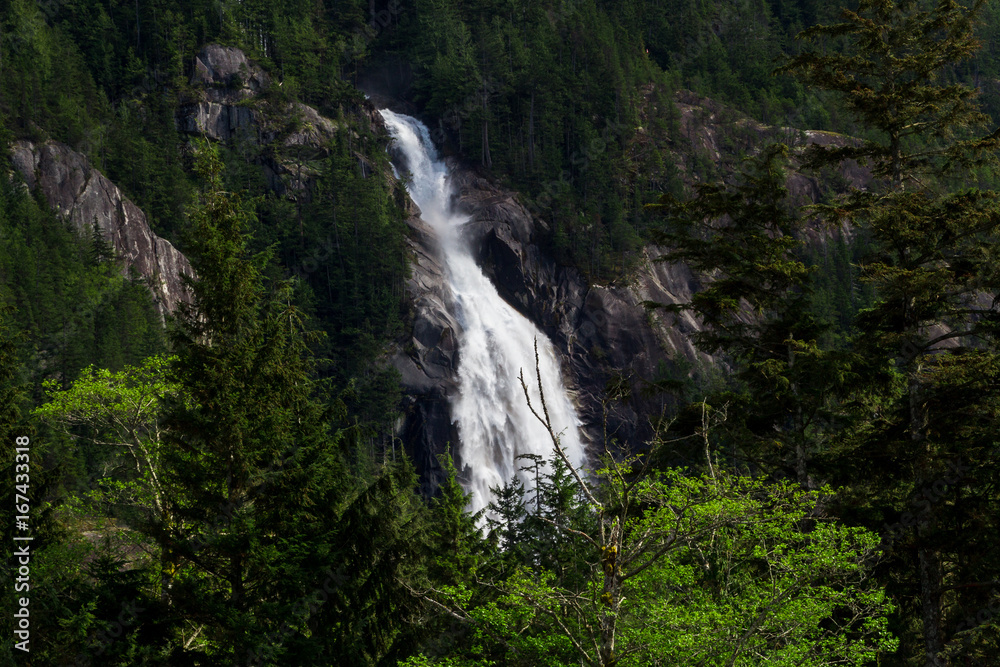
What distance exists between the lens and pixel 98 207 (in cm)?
6328

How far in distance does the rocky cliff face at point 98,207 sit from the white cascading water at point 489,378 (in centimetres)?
2122

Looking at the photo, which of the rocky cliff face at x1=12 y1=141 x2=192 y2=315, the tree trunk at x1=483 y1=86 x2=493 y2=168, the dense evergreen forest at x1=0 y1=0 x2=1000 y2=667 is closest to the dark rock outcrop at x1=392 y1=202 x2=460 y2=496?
the tree trunk at x1=483 y1=86 x2=493 y2=168

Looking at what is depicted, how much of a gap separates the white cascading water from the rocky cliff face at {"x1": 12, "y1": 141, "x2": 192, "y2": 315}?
69.6ft

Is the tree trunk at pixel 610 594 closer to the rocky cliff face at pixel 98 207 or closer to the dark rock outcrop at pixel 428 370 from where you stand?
the dark rock outcrop at pixel 428 370

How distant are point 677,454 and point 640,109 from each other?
266ft

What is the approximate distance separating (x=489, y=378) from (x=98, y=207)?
3113 cm

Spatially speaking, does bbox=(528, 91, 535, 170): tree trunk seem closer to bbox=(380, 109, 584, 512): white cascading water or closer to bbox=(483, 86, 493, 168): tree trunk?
bbox=(483, 86, 493, 168): tree trunk

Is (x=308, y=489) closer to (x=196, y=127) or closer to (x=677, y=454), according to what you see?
(x=677, y=454)

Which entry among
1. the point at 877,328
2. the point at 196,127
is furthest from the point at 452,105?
the point at 877,328

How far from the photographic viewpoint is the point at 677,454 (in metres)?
14.8

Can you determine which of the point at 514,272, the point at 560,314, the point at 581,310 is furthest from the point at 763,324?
the point at 581,310

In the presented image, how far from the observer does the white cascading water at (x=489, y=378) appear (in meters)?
57.7

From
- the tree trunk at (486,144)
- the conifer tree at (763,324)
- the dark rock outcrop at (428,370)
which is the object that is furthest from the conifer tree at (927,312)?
the tree trunk at (486,144)

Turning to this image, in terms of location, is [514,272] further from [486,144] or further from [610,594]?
[610,594]
